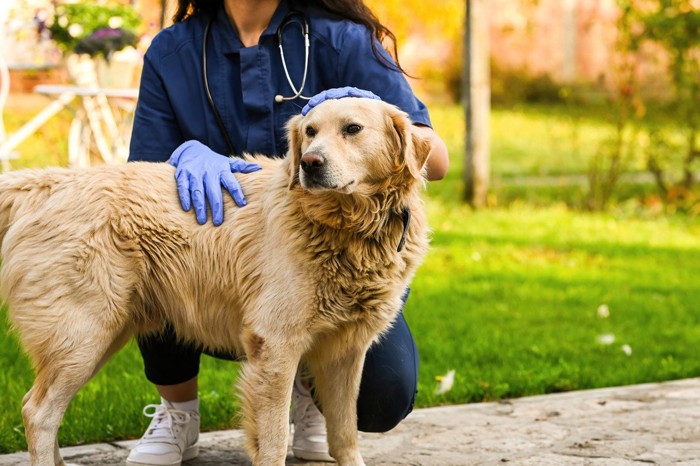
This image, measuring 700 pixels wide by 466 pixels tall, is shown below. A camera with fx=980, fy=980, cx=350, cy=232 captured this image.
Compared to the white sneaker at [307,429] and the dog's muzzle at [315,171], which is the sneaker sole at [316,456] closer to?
the white sneaker at [307,429]

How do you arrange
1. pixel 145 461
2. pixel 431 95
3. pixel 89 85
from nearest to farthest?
pixel 145 461
pixel 89 85
pixel 431 95

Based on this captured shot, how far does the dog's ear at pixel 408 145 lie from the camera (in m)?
3.02

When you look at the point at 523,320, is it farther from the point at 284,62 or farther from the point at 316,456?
the point at 284,62

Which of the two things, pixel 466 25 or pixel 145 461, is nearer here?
pixel 145 461

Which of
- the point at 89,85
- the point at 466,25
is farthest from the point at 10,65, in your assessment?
the point at 466,25

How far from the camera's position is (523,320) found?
19.0 ft

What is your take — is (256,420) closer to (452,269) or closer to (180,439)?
(180,439)

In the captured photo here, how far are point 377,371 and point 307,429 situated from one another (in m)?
0.44

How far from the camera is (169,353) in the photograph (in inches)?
142

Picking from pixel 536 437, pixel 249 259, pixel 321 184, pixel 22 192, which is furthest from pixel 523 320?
pixel 22 192

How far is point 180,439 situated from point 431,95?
18205 millimetres

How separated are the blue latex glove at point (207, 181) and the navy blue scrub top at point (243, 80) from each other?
0.34m

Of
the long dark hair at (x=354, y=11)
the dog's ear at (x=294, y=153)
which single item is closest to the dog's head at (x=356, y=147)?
the dog's ear at (x=294, y=153)

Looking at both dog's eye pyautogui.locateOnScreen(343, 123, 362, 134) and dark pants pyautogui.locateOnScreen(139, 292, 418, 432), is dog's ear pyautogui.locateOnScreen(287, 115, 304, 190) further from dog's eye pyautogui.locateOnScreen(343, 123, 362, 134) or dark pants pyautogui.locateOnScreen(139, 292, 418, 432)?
dark pants pyautogui.locateOnScreen(139, 292, 418, 432)
